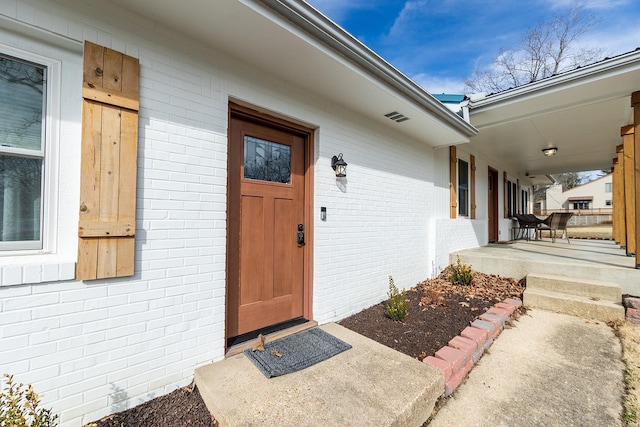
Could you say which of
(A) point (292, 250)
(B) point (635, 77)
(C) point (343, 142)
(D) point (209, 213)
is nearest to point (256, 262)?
(A) point (292, 250)

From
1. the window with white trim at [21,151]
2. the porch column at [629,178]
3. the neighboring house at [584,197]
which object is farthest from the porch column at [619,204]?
the neighboring house at [584,197]

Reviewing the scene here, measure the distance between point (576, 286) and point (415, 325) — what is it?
2612 millimetres

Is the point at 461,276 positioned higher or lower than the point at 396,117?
lower

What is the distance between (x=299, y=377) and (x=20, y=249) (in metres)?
1.96

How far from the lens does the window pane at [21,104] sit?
1.58 m

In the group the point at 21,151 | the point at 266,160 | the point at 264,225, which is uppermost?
the point at 266,160

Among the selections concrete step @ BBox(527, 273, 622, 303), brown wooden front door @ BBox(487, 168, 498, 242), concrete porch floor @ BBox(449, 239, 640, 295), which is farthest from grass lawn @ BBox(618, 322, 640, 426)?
brown wooden front door @ BBox(487, 168, 498, 242)

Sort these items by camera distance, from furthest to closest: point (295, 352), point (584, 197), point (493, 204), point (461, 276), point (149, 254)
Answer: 1. point (584, 197)
2. point (493, 204)
3. point (461, 276)
4. point (295, 352)
5. point (149, 254)

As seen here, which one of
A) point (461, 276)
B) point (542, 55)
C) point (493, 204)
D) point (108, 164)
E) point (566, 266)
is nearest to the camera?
point (108, 164)

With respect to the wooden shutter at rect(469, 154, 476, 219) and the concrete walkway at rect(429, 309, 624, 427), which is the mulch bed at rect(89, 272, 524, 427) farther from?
the wooden shutter at rect(469, 154, 476, 219)

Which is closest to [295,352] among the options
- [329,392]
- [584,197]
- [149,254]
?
[329,392]

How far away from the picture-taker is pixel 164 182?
2.01 metres

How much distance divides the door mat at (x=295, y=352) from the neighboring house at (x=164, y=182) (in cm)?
33

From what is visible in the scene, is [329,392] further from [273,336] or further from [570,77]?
[570,77]
